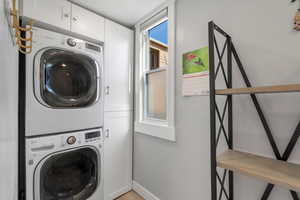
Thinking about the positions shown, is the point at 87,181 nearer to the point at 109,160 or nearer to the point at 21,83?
the point at 109,160

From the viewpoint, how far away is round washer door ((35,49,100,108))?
110 cm

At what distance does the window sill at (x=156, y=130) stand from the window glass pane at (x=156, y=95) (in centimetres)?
16

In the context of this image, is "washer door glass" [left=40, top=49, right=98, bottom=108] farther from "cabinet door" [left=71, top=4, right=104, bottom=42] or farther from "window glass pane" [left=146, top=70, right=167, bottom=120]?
"window glass pane" [left=146, top=70, right=167, bottom=120]

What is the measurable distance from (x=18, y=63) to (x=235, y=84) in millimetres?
1669

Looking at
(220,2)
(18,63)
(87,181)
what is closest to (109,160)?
(87,181)

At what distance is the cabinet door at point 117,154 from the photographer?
1645mm

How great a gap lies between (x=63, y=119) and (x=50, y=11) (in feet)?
3.37

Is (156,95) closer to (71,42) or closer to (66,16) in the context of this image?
(71,42)

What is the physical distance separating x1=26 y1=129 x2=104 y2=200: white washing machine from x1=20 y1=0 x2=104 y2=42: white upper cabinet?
1.06 m

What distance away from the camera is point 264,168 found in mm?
687

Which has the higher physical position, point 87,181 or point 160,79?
point 160,79

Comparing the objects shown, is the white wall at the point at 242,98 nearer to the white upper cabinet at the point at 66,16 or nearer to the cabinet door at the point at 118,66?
the cabinet door at the point at 118,66

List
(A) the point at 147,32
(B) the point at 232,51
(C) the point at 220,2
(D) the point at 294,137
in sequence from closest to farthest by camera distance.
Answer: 1. (D) the point at 294,137
2. (B) the point at 232,51
3. (C) the point at 220,2
4. (A) the point at 147,32

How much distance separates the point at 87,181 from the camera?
1.35m
